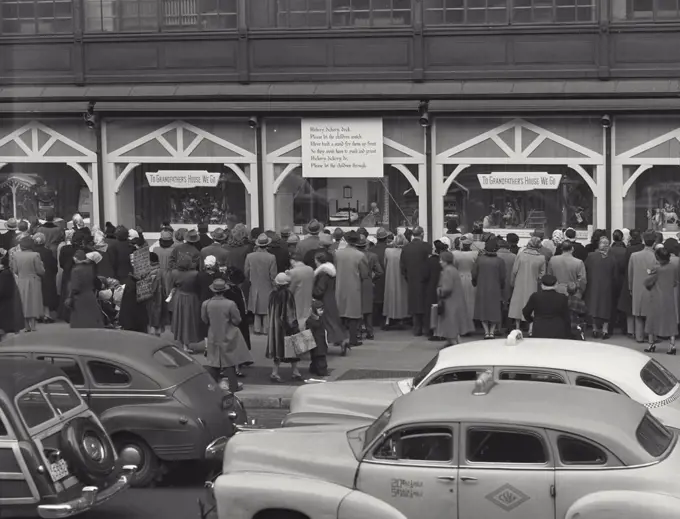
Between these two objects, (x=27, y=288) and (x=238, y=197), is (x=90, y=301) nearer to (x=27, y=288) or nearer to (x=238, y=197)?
(x=27, y=288)

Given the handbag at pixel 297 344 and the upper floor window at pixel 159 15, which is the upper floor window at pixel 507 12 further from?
the handbag at pixel 297 344

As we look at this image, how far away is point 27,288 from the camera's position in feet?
64.2

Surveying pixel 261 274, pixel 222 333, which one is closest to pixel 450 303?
pixel 261 274

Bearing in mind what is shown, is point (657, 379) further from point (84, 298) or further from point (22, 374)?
point (84, 298)

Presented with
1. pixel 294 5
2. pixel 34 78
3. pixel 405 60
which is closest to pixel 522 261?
pixel 405 60

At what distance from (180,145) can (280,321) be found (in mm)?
10252

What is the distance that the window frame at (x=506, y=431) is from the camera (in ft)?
24.7

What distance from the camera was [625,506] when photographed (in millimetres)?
7188

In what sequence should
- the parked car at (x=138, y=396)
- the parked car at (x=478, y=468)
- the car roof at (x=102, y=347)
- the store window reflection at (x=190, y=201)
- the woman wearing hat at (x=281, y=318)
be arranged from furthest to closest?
1. the store window reflection at (x=190, y=201)
2. the woman wearing hat at (x=281, y=318)
3. the car roof at (x=102, y=347)
4. the parked car at (x=138, y=396)
5. the parked car at (x=478, y=468)

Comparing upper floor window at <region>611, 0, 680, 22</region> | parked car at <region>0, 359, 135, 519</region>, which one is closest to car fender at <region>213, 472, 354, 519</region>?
parked car at <region>0, 359, 135, 519</region>

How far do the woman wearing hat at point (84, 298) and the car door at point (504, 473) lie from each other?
989 cm

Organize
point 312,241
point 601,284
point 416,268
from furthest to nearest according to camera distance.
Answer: point 312,241 < point 416,268 < point 601,284

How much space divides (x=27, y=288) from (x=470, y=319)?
7.68 m

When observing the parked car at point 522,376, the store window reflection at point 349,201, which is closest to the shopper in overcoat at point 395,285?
the store window reflection at point 349,201
